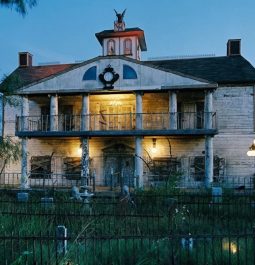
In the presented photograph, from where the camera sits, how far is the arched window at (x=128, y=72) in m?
21.7

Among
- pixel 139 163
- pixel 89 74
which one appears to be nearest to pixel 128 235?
pixel 139 163

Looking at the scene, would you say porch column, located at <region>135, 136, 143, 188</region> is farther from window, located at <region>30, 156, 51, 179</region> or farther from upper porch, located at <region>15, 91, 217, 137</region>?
window, located at <region>30, 156, 51, 179</region>

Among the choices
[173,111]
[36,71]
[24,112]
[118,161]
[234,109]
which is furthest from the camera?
[36,71]

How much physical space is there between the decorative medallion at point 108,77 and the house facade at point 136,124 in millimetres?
54

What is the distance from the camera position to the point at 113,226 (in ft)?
31.7

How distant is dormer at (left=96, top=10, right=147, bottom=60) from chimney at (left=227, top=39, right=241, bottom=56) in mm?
6329

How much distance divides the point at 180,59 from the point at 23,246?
22441 mm

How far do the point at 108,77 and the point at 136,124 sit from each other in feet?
9.78

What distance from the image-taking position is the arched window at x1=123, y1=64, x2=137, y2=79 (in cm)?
2173

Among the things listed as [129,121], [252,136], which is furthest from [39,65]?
[252,136]

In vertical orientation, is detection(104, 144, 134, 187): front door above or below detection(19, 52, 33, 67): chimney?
below

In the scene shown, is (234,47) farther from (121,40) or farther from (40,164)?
(40,164)

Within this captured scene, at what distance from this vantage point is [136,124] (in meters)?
21.4

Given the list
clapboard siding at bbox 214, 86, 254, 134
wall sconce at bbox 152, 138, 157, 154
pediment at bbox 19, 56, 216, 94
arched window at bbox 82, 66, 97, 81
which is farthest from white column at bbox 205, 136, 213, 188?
arched window at bbox 82, 66, 97, 81
